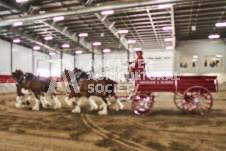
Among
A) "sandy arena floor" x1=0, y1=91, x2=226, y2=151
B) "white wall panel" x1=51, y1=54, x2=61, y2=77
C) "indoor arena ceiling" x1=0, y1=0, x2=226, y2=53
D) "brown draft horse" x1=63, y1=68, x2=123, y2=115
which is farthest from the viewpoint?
"white wall panel" x1=51, y1=54, x2=61, y2=77

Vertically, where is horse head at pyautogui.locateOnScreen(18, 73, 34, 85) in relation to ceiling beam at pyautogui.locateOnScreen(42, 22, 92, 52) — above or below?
below

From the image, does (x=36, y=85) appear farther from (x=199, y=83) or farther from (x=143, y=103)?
(x=199, y=83)

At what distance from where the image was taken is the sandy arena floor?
363 centimetres

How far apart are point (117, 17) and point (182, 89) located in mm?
9633

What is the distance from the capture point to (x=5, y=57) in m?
22.3

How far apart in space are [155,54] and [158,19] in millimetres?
10888

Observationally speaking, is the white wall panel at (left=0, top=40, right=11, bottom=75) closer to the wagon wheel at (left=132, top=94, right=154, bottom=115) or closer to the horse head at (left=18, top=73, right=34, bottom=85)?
the horse head at (left=18, top=73, right=34, bottom=85)

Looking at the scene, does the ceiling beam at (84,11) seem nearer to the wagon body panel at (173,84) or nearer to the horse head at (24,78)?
the horse head at (24,78)

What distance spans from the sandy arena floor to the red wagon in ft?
1.48

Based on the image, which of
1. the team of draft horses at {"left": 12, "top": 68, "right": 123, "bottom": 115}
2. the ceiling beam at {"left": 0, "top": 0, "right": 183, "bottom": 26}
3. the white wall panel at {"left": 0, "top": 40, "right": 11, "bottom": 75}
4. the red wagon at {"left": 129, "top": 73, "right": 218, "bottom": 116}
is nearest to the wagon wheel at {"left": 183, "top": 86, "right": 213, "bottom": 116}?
the red wagon at {"left": 129, "top": 73, "right": 218, "bottom": 116}

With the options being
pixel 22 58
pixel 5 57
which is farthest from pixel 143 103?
pixel 22 58

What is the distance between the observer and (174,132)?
4496 millimetres

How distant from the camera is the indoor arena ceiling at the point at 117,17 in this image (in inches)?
436

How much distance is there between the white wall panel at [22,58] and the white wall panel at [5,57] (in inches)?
38.7
